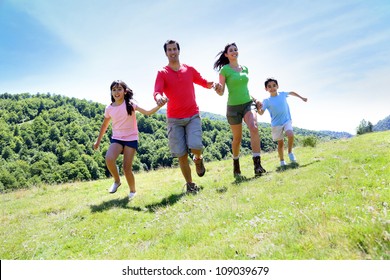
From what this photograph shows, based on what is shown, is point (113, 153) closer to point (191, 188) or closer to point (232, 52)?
point (191, 188)

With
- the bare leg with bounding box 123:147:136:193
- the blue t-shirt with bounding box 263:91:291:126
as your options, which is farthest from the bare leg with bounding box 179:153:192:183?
the blue t-shirt with bounding box 263:91:291:126

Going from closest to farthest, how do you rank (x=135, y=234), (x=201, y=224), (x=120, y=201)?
(x=201, y=224), (x=135, y=234), (x=120, y=201)

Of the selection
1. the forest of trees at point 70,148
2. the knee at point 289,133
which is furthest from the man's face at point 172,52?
the forest of trees at point 70,148

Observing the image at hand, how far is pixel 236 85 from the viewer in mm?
8414

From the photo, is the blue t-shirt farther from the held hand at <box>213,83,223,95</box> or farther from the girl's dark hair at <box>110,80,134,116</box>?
the girl's dark hair at <box>110,80,134,116</box>

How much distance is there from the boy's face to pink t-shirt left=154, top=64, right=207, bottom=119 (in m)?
3.90

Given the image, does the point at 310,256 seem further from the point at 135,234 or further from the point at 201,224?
the point at 135,234

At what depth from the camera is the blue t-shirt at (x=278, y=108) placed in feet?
34.2

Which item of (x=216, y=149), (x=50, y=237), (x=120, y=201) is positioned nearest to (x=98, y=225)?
(x=50, y=237)

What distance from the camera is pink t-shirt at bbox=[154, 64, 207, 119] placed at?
24.7 ft

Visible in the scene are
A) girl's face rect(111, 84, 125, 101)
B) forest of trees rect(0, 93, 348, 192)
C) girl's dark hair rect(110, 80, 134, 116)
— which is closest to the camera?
girl's dark hair rect(110, 80, 134, 116)

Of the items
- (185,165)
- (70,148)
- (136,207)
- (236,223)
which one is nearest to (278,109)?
(185,165)
